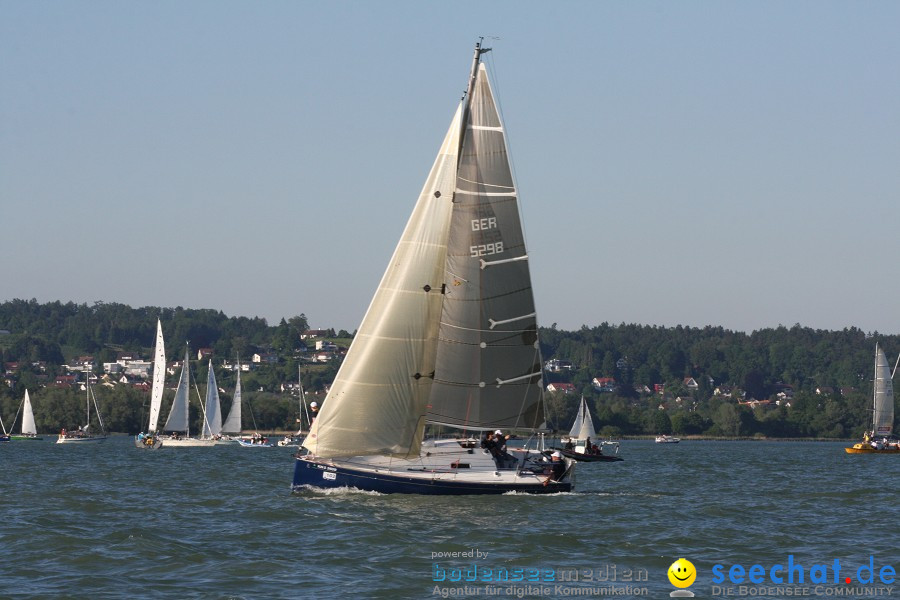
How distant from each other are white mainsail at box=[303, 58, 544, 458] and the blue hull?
555 millimetres

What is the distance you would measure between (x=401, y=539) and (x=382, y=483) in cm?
684

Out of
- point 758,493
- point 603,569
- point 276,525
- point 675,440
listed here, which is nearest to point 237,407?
point 675,440

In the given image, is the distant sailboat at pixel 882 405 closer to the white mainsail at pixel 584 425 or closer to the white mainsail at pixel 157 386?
the white mainsail at pixel 584 425

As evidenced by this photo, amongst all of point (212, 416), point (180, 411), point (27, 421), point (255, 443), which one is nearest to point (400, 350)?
point (255, 443)

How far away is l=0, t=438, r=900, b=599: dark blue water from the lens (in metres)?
22.7

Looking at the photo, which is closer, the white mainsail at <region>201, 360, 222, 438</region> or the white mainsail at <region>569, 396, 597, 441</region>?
the white mainsail at <region>569, 396, 597, 441</region>

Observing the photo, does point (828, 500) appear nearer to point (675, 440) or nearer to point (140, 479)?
point (140, 479)

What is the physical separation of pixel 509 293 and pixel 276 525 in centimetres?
959

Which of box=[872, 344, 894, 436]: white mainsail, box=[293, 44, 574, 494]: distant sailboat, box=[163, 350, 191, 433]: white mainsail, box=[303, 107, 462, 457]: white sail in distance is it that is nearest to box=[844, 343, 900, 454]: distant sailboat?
box=[872, 344, 894, 436]: white mainsail

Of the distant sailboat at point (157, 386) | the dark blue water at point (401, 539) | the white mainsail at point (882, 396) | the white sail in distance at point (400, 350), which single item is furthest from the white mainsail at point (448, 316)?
the white mainsail at point (882, 396)

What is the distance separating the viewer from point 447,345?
117ft

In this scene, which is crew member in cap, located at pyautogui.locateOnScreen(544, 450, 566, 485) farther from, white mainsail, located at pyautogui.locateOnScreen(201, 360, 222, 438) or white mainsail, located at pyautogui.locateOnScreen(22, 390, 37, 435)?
white mainsail, located at pyautogui.locateOnScreen(22, 390, 37, 435)

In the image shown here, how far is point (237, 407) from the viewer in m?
117

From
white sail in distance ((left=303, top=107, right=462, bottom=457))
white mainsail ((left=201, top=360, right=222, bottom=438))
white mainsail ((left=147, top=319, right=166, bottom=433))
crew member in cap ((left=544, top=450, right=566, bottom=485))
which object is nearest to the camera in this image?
white sail in distance ((left=303, top=107, right=462, bottom=457))
